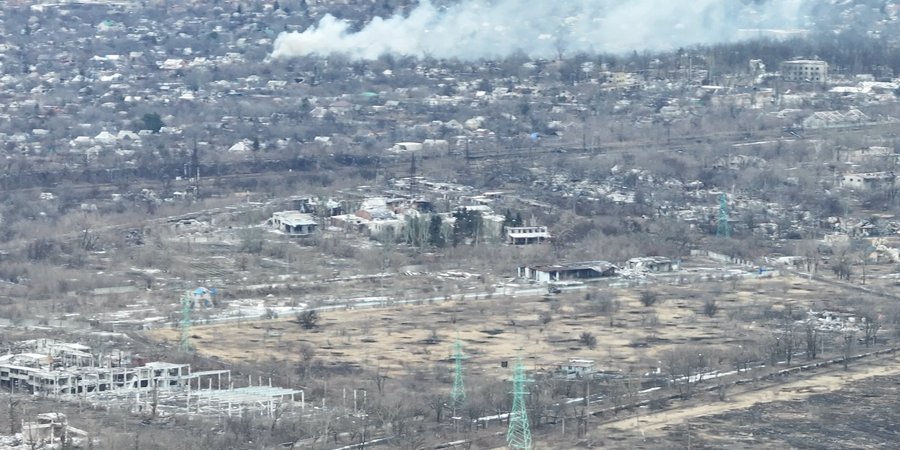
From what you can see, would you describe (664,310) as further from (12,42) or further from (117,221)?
(12,42)

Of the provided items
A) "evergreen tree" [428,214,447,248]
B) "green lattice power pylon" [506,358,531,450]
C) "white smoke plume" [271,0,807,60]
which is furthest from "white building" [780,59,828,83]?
"green lattice power pylon" [506,358,531,450]

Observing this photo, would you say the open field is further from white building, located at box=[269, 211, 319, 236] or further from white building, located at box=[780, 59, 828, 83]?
white building, located at box=[780, 59, 828, 83]

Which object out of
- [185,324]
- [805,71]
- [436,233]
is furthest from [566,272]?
[805,71]

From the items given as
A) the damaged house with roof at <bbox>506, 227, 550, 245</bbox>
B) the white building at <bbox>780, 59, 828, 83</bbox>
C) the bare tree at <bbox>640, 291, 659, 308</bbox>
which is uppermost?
the white building at <bbox>780, 59, 828, 83</bbox>

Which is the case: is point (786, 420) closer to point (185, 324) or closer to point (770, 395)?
point (770, 395)

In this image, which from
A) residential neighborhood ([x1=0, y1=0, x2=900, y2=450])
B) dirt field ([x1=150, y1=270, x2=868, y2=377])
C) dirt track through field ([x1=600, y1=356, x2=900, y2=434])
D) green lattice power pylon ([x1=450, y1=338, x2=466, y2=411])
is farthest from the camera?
dirt field ([x1=150, y1=270, x2=868, y2=377])

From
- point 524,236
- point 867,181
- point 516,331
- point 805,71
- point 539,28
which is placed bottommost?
point 516,331

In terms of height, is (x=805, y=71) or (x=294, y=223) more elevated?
(x=805, y=71)
